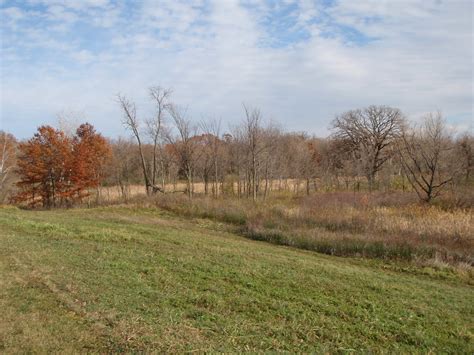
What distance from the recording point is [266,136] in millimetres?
33000

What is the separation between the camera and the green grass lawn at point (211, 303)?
5.04 meters

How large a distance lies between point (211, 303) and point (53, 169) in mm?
32035

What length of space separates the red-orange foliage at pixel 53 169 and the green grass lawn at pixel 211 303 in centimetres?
2508

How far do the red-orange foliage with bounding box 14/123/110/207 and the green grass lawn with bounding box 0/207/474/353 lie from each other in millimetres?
25080

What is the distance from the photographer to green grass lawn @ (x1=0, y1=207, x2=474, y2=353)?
5.04 m

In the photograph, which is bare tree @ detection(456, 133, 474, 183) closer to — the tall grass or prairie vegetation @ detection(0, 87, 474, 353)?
prairie vegetation @ detection(0, 87, 474, 353)

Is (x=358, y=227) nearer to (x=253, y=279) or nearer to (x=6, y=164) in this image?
(x=253, y=279)

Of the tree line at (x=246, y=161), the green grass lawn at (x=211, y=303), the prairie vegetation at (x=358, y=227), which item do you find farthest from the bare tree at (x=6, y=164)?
the green grass lawn at (x=211, y=303)

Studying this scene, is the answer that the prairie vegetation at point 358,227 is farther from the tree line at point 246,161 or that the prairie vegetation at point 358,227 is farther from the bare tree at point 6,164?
the bare tree at point 6,164

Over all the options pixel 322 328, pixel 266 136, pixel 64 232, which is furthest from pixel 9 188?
pixel 322 328

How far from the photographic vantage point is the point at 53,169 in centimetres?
3434

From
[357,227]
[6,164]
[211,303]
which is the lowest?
[357,227]

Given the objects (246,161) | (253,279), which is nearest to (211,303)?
(253,279)

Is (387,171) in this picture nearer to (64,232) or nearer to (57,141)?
(57,141)
